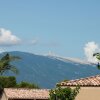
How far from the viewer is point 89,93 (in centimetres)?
3550

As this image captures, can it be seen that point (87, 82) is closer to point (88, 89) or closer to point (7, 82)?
point (88, 89)

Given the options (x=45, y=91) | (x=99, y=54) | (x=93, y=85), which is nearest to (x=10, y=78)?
(x=45, y=91)

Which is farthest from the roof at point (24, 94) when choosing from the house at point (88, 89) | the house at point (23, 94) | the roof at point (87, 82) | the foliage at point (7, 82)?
the house at point (88, 89)

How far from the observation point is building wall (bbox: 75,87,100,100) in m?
35.2

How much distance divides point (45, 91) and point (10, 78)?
2521 cm

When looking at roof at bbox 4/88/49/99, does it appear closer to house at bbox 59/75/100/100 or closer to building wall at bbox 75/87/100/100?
house at bbox 59/75/100/100

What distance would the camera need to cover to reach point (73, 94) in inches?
1356

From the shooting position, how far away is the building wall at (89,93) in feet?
116

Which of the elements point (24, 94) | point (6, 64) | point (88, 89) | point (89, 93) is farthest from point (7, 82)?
point (89, 93)

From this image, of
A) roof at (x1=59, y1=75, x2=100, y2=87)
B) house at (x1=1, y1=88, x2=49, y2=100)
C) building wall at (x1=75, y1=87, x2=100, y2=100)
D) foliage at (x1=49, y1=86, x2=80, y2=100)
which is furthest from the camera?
house at (x1=1, y1=88, x2=49, y2=100)

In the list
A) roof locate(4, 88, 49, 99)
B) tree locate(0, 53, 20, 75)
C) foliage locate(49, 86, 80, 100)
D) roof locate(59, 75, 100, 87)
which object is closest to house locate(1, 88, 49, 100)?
roof locate(4, 88, 49, 99)

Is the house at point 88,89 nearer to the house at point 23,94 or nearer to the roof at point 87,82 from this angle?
the roof at point 87,82

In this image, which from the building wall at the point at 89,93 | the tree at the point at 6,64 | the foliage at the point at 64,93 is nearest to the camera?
the foliage at the point at 64,93

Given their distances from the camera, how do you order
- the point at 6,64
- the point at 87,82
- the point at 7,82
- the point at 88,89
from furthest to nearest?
the point at 7,82
the point at 6,64
the point at 87,82
the point at 88,89
